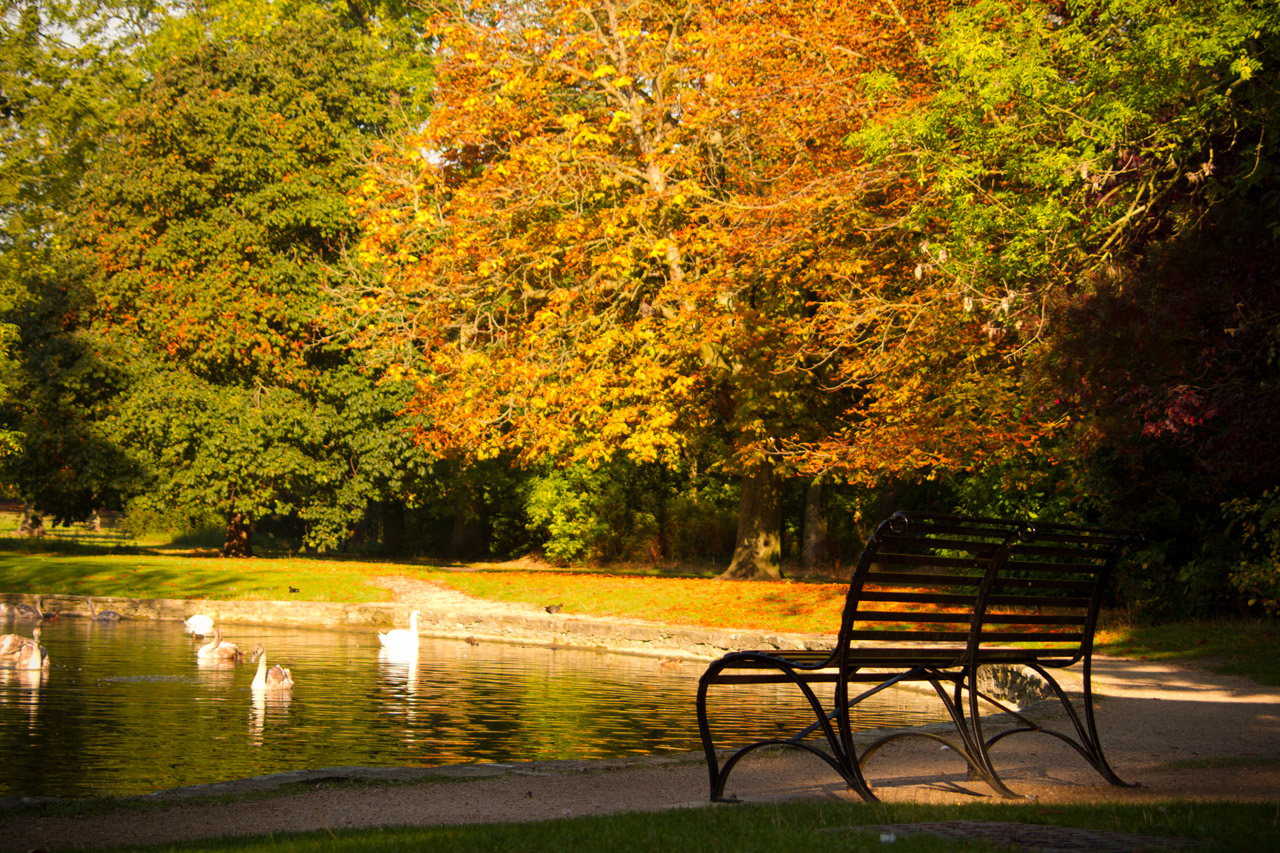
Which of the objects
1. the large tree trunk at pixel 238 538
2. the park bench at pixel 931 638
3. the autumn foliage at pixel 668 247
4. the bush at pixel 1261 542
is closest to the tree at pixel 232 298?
the large tree trunk at pixel 238 538

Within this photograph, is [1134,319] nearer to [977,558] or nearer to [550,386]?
[977,558]

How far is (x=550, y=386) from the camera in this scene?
2380 centimetres

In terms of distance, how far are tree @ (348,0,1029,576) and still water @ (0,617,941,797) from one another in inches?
315

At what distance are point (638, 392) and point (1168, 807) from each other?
17.5 metres

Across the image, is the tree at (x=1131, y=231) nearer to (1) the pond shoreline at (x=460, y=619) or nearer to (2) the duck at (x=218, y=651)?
(1) the pond shoreline at (x=460, y=619)

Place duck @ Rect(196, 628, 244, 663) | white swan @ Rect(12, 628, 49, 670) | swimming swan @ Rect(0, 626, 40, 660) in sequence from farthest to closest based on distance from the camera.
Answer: duck @ Rect(196, 628, 244, 663)
swimming swan @ Rect(0, 626, 40, 660)
white swan @ Rect(12, 628, 49, 670)

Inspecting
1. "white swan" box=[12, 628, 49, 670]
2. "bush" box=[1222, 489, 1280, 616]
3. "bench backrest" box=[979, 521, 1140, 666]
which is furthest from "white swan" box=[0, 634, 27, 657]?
"bush" box=[1222, 489, 1280, 616]

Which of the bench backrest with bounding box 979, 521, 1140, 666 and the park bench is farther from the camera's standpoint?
the bench backrest with bounding box 979, 521, 1140, 666

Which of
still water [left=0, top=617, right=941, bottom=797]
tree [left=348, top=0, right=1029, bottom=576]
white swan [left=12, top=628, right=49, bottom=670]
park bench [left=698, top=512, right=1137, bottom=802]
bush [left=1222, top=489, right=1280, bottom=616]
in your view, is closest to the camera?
park bench [left=698, top=512, right=1137, bottom=802]

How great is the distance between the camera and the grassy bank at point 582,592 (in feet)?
51.6

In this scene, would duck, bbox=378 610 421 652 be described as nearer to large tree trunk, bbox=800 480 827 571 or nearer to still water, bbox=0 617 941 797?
still water, bbox=0 617 941 797

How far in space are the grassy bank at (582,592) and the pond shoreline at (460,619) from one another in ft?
2.65

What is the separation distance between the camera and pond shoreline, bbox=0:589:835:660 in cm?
1709

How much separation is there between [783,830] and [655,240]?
772 inches
